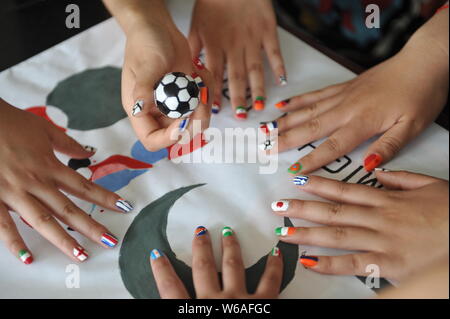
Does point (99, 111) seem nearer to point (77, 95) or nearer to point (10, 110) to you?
point (77, 95)

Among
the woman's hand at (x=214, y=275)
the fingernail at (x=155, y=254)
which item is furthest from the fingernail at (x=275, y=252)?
the fingernail at (x=155, y=254)

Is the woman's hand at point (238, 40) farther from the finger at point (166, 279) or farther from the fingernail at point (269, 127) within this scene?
the finger at point (166, 279)

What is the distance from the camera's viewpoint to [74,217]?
0.88 metres

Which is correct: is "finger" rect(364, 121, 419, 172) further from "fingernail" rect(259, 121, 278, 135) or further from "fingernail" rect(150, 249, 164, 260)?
"fingernail" rect(150, 249, 164, 260)

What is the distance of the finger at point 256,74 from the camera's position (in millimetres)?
1145

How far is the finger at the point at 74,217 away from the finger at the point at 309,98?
0.59 m

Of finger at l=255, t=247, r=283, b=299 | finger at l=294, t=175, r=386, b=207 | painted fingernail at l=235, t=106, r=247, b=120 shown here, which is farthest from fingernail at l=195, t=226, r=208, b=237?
painted fingernail at l=235, t=106, r=247, b=120

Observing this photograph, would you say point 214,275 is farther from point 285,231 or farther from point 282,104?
point 282,104

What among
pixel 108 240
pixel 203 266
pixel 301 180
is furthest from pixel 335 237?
pixel 108 240

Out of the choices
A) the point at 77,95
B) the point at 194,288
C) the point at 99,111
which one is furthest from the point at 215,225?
the point at 77,95

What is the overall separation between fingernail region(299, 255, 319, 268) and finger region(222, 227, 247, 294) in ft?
0.42

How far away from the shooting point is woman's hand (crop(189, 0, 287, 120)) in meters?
1.20

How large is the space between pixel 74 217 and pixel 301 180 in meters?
0.53
